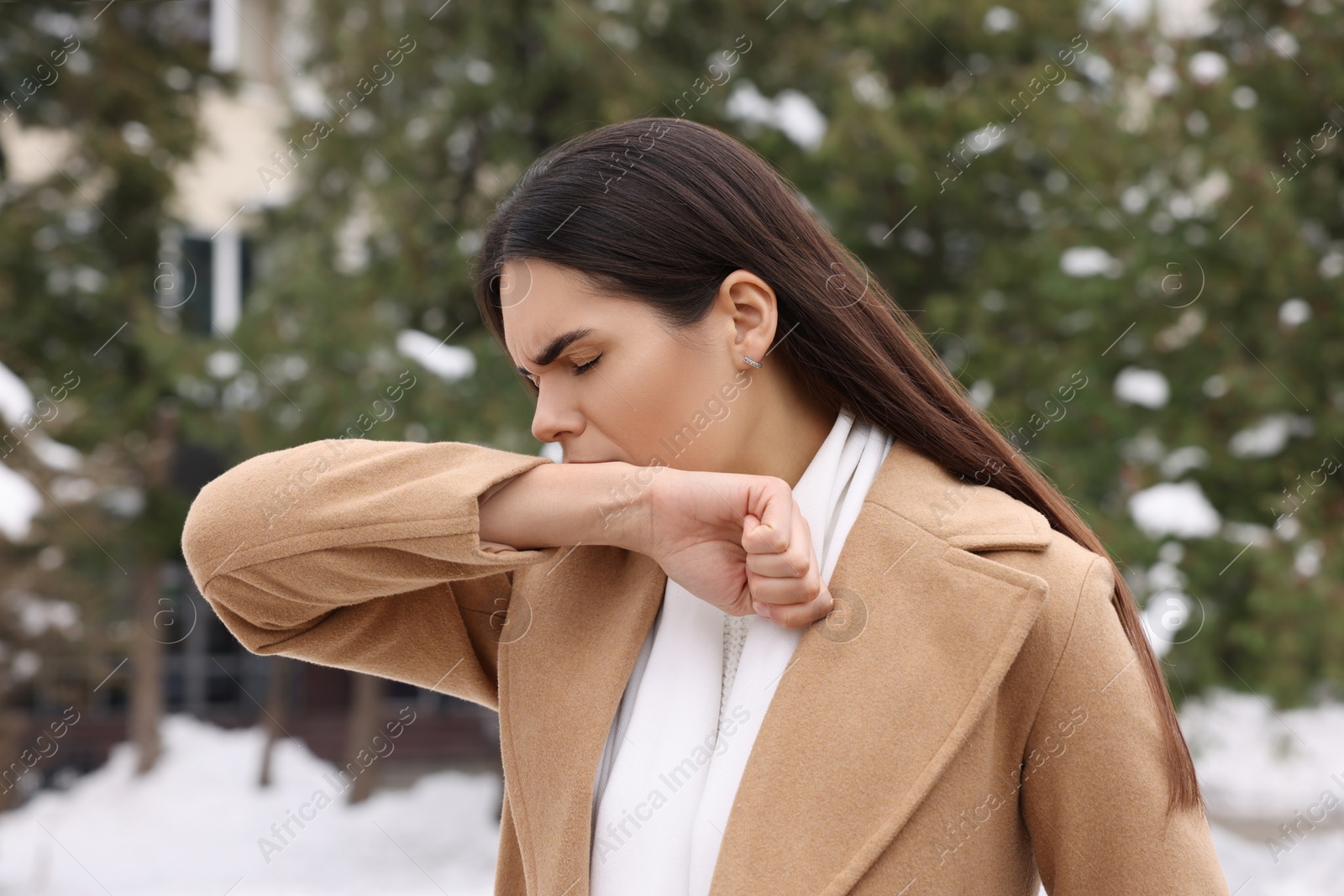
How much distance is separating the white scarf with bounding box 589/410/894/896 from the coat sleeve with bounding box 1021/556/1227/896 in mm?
321

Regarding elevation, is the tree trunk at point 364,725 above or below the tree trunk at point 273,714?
above

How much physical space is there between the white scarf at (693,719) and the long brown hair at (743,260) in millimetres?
86

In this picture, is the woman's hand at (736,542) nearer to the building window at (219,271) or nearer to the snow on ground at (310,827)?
the snow on ground at (310,827)

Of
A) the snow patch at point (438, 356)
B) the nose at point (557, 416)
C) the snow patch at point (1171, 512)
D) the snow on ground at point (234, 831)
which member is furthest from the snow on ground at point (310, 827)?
the nose at point (557, 416)

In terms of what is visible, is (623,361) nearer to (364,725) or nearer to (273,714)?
(364,725)

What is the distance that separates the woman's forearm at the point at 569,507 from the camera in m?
1.43

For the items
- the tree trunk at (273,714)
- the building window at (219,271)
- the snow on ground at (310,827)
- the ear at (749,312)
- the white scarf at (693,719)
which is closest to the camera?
the white scarf at (693,719)

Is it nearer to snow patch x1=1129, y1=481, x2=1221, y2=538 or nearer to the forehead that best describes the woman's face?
the forehead

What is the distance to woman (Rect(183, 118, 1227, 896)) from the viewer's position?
1.32m

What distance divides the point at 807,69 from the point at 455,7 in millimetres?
2332

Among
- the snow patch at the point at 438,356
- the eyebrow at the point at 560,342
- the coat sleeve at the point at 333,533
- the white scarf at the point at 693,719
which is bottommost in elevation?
the snow patch at the point at 438,356

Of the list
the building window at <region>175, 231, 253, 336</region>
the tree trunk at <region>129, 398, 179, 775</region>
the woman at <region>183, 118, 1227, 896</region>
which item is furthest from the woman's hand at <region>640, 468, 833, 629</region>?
the building window at <region>175, 231, 253, 336</region>

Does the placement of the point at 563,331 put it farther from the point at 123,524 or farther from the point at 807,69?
the point at 123,524

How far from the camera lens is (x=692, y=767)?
144 cm
